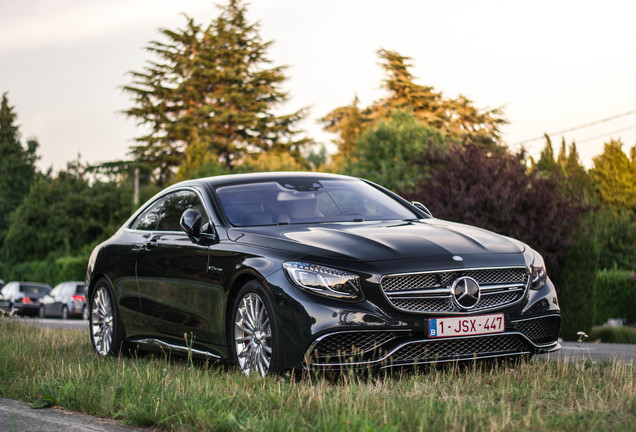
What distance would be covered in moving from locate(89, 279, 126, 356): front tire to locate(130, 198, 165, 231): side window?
67 centimetres

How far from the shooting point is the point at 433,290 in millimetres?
6090

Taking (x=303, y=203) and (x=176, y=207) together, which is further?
(x=176, y=207)

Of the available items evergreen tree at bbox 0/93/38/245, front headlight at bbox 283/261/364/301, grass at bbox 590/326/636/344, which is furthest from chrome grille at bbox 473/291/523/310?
evergreen tree at bbox 0/93/38/245

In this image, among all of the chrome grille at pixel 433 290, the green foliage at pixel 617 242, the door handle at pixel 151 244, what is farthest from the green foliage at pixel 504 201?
the green foliage at pixel 617 242

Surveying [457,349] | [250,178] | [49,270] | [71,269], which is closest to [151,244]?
[250,178]

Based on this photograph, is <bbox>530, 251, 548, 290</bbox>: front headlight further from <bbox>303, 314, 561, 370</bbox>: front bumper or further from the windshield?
the windshield

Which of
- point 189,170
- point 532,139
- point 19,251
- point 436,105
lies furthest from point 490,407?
point 19,251

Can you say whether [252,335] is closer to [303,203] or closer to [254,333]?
[254,333]

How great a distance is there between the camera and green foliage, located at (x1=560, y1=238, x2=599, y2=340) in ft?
66.0

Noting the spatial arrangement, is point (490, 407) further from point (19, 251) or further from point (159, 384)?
point (19, 251)

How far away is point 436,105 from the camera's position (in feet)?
172

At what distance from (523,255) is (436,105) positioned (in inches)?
1831

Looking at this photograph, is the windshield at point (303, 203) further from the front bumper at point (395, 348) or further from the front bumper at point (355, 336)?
the front bumper at point (395, 348)

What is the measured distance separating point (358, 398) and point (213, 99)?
50.6 meters
